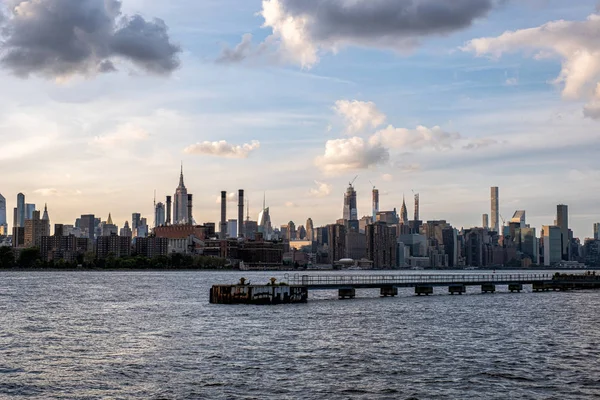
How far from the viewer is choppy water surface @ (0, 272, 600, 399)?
4397 cm

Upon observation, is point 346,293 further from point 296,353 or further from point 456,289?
point 296,353

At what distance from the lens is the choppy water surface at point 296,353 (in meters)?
44.0

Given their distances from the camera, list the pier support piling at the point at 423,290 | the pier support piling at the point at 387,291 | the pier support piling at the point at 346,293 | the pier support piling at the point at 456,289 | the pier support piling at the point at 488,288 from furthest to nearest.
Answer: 1. the pier support piling at the point at 488,288
2. the pier support piling at the point at 456,289
3. the pier support piling at the point at 423,290
4. the pier support piling at the point at 387,291
5. the pier support piling at the point at 346,293

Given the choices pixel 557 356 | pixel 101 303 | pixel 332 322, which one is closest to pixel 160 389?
pixel 557 356

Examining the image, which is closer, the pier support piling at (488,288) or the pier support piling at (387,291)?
the pier support piling at (387,291)

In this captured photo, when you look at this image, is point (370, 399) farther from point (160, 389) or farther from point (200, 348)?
point (200, 348)

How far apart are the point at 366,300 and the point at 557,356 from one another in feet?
201

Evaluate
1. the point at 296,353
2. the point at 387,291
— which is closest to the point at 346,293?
the point at 387,291

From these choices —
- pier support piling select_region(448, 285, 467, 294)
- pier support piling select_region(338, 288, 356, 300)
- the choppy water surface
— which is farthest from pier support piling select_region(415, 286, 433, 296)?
the choppy water surface

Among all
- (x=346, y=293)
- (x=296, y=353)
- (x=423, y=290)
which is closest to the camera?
(x=296, y=353)

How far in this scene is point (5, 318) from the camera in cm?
8594

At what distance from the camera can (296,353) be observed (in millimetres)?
57188

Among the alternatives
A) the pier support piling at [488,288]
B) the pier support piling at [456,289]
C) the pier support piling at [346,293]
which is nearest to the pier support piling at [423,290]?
the pier support piling at [456,289]

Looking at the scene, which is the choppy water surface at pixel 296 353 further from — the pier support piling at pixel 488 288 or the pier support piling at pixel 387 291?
the pier support piling at pixel 488 288
